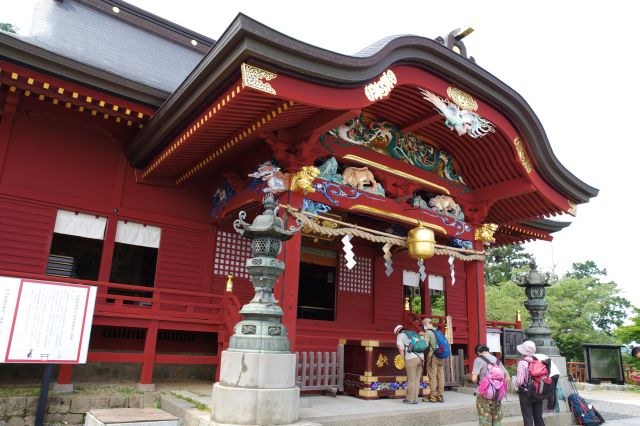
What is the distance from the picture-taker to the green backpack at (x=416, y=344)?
6.99 m

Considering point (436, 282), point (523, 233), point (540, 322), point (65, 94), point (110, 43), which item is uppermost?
point (110, 43)

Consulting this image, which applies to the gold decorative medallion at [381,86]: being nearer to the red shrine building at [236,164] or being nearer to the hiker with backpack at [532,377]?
the red shrine building at [236,164]

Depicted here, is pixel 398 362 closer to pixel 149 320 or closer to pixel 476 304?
pixel 476 304

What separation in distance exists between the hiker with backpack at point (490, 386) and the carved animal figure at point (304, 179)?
3.31 m

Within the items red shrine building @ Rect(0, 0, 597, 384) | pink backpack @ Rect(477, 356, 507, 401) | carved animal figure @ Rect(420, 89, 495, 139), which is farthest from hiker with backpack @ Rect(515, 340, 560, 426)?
carved animal figure @ Rect(420, 89, 495, 139)

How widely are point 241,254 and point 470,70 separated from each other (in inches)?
224

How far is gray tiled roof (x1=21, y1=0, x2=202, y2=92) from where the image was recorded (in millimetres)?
9664

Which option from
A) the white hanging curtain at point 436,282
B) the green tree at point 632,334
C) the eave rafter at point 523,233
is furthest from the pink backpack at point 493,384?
the green tree at point 632,334

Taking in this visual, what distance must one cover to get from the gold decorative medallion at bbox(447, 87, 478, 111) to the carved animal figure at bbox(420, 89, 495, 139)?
7cm

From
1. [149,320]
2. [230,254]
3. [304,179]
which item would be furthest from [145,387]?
[304,179]

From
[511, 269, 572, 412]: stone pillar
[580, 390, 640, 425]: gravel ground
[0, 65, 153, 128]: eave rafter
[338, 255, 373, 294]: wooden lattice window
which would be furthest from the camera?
[338, 255, 373, 294]: wooden lattice window

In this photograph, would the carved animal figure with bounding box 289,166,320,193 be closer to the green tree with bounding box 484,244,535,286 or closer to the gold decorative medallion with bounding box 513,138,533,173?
the gold decorative medallion with bounding box 513,138,533,173

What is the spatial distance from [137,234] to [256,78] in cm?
468

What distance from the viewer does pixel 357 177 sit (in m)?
7.89
